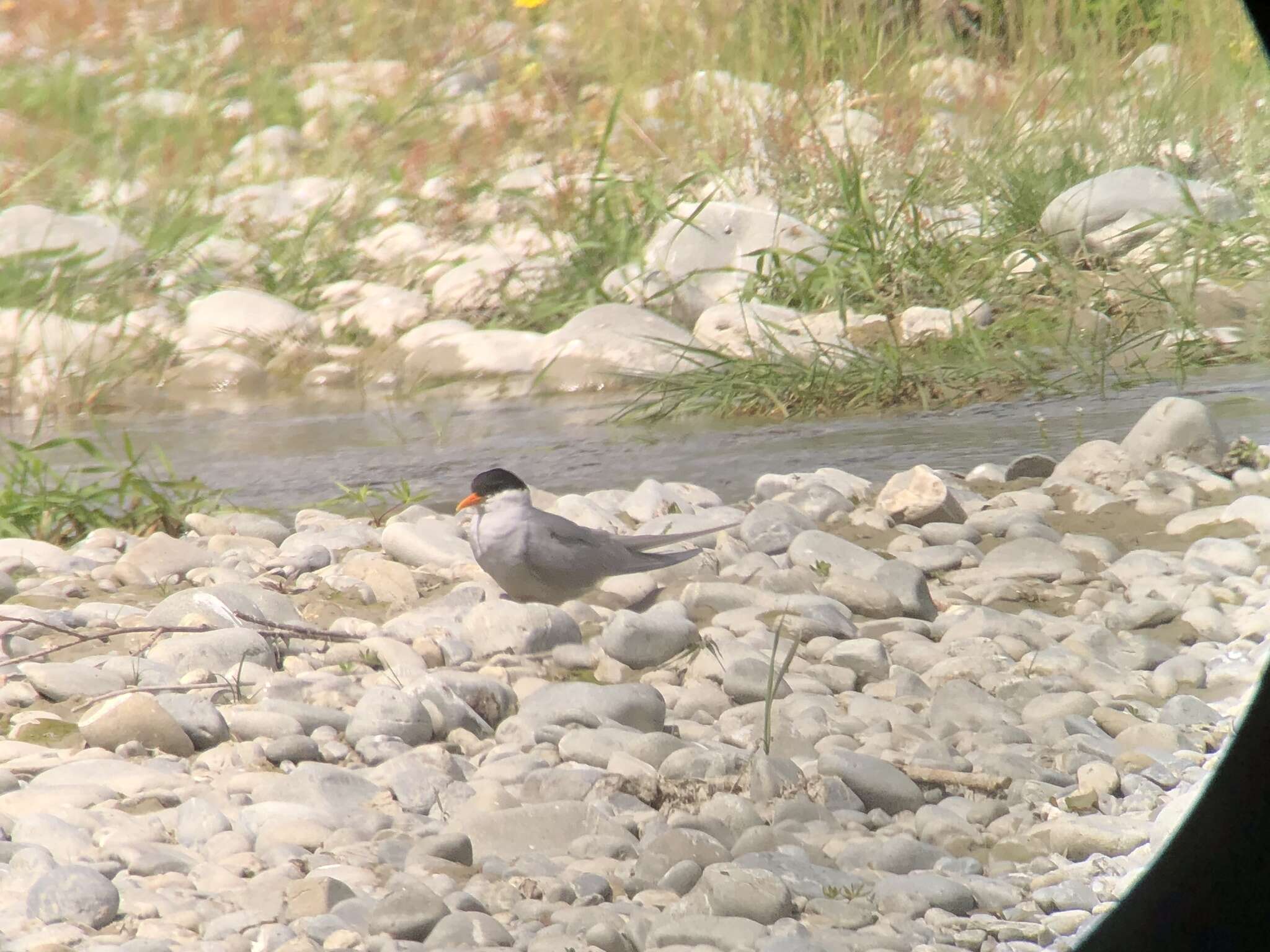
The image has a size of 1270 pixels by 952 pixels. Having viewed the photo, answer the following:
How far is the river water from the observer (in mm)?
2621

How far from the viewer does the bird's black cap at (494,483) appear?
214cm

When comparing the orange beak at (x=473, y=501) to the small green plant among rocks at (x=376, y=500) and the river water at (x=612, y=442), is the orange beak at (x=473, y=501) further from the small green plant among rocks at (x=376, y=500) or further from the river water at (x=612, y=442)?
the river water at (x=612, y=442)

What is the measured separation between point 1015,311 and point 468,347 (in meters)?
1.41

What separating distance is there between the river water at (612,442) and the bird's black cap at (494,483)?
1.77 feet

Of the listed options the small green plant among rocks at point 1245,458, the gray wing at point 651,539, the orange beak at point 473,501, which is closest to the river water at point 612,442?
the small green plant among rocks at point 1245,458

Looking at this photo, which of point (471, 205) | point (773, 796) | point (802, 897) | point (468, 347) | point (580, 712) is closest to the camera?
point (802, 897)

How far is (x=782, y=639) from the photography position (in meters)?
1.79

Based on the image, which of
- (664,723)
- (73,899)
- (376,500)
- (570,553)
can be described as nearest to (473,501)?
(570,553)

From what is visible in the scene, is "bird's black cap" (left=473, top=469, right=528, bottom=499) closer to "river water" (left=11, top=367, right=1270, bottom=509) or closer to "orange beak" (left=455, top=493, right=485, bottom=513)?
"orange beak" (left=455, top=493, right=485, bottom=513)

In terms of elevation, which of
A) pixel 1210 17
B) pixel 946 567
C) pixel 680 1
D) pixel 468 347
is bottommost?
pixel 946 567

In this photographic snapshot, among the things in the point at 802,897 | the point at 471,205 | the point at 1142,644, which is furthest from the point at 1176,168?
the point at 802,897

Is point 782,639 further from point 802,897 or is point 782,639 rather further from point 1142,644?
point 802,897

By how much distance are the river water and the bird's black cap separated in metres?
0.54

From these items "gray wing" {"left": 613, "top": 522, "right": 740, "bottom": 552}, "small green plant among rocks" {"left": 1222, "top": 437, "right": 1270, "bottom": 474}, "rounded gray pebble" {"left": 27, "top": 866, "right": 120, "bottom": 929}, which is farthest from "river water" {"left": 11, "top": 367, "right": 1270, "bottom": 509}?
"rounded gray pebble" {"left": 27, "top": 866, "right": 120, "bottom": 929}
